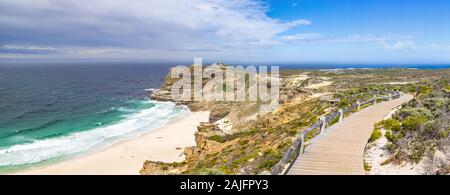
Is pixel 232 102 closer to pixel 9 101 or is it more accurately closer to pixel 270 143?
pixel 270 143

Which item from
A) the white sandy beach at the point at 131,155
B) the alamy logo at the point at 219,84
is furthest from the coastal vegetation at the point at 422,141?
the alamy logo at the point at 219,84

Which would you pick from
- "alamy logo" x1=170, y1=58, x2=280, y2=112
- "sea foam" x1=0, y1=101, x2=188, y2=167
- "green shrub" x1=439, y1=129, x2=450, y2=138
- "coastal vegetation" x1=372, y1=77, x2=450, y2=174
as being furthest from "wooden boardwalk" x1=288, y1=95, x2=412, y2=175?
"alamy logo" x1=170, y1=58, x2=280, y2=112

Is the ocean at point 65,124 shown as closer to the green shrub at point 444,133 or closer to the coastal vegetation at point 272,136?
the coastal vegetation at point 272,136

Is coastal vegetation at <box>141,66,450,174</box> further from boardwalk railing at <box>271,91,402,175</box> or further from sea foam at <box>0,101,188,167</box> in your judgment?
sea foam at <box>0,101,188,167</box>

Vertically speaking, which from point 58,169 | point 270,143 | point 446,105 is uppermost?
point 446,105

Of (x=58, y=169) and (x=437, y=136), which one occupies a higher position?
(x=437, y=136)
